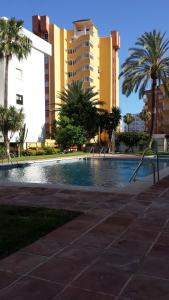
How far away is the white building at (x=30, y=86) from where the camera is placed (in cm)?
3672

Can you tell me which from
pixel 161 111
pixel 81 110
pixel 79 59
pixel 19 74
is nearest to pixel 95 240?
pixel 19 74

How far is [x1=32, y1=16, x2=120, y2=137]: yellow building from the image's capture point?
64688 mm

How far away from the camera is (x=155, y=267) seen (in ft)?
11.9

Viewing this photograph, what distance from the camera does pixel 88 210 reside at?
6.38m

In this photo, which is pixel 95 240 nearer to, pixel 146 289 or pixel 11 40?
pixel 146 289

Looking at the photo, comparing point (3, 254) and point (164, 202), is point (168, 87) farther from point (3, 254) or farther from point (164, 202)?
point (3, 254)

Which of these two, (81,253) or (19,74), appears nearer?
(81,253)

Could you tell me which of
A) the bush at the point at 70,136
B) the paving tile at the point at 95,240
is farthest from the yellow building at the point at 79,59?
the paving tile at the point at 95,240

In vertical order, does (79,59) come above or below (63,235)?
above

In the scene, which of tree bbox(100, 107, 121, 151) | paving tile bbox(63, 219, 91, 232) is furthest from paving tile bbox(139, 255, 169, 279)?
tree bbox(100, 107, 121, 151)

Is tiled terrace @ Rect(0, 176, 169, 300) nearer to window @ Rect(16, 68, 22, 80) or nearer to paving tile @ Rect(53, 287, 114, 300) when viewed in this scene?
paving tile @ Rect(53, 287, 114, 300)

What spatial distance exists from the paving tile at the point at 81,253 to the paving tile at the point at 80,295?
70cm

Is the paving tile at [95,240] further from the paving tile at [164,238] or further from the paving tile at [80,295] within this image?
the paving tile at [80,295]

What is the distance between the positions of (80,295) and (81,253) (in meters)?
1.05
